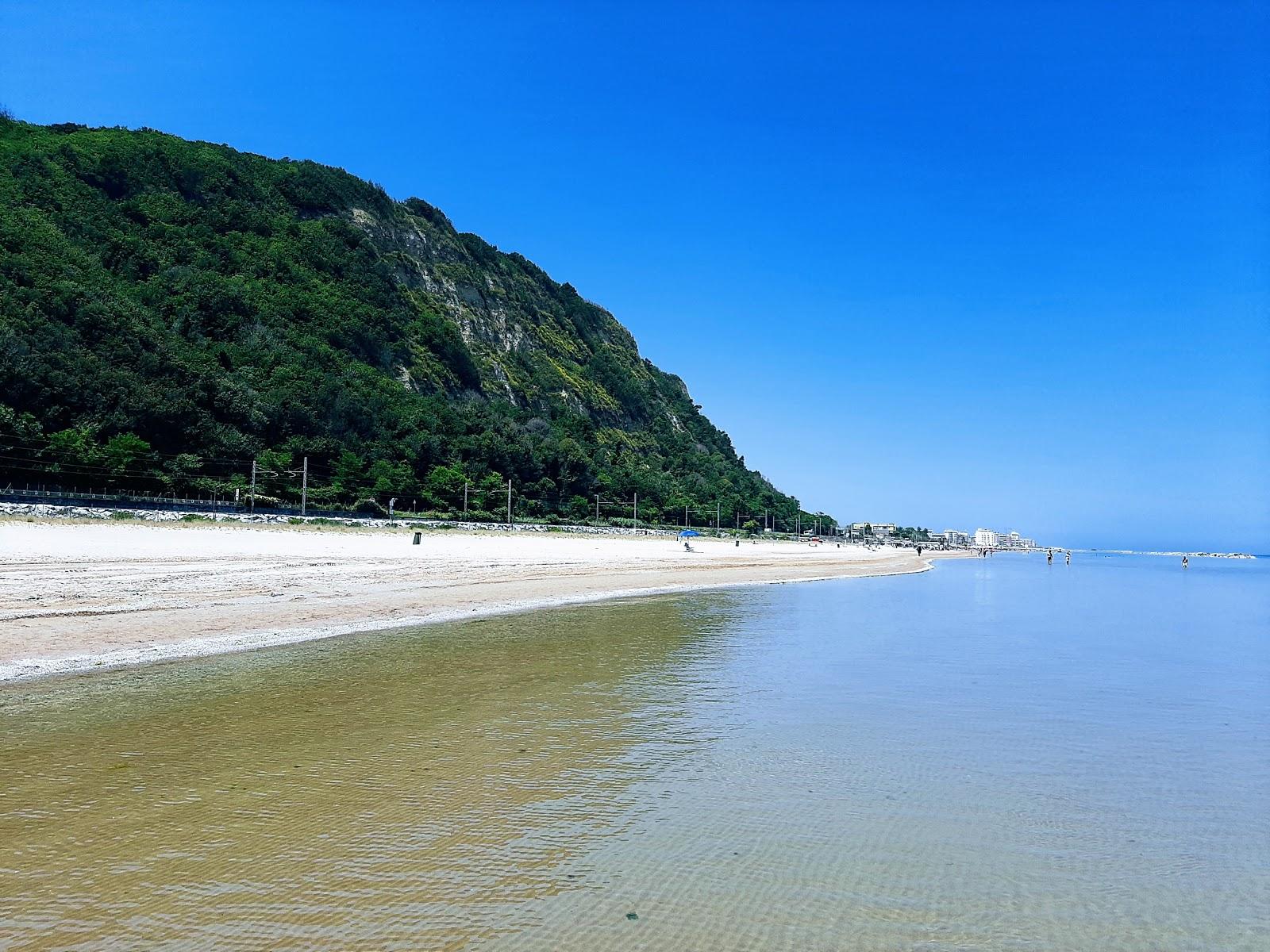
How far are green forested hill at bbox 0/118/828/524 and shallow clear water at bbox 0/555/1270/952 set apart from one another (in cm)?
5728

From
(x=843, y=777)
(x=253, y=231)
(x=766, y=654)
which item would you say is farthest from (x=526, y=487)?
(x=843, y=777)

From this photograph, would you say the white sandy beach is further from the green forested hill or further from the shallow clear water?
the green forested hill

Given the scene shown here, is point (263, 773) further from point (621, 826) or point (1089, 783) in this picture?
point (1089, 783)

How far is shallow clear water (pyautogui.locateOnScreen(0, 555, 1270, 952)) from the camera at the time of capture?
3.76 metres

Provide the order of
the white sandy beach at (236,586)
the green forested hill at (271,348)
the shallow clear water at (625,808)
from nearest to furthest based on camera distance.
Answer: the shallow clear water at (625,808) → the white sandy beach at (236,586) → the green forested hill at (271,348)

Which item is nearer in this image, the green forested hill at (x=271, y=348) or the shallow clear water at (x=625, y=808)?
the shallow clear water at (x=625, y=808)

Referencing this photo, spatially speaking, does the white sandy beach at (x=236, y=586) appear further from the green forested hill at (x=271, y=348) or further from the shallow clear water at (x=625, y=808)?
the green forested hill at (x=271, y=348)

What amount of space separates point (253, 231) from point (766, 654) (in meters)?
127

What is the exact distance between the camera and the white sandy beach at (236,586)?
11797mm

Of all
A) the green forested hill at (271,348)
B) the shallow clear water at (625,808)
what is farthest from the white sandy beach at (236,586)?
the green forested hill at (271,348)

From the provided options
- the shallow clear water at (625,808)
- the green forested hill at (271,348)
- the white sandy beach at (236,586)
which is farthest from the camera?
the green forested hill at (271,348)

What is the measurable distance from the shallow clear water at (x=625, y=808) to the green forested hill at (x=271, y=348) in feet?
188

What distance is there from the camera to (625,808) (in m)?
5.43

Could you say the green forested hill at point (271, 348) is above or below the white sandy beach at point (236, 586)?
above
